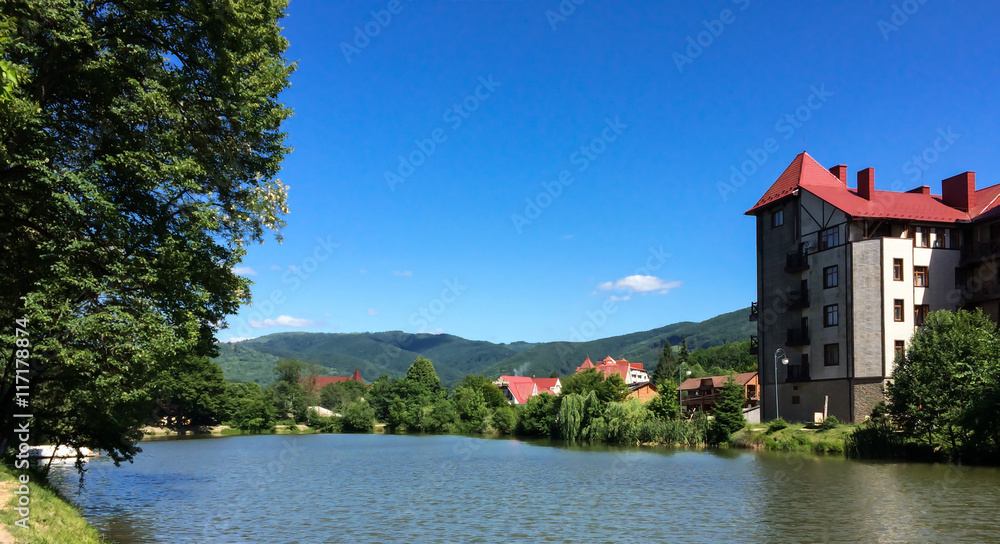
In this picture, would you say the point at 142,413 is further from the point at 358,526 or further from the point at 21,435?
the point at 358,526

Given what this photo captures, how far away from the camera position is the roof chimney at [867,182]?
54.9 meters

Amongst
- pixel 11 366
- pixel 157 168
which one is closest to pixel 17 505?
pixel 11 366

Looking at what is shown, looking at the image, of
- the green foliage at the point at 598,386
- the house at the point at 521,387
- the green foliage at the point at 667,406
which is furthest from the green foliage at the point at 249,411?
the green foliage at the point at 667,406

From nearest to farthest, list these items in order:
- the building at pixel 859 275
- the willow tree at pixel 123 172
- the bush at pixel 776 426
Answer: the willow tree at pixel 123 172
the building at pixel 859 275
the bush at pixel 776 426

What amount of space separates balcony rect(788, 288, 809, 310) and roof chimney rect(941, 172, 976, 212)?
44.3ft

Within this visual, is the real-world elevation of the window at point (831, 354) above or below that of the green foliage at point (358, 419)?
above

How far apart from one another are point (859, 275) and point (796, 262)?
22.7 feet

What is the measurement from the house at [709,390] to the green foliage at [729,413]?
21931 mm

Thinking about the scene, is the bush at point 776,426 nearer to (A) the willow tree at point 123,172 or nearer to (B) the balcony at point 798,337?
(B) the balcony at point 798,337

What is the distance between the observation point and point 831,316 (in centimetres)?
5391

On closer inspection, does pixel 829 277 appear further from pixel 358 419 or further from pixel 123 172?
pixel 358 419

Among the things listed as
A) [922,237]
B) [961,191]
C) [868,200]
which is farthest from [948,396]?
[961,191]

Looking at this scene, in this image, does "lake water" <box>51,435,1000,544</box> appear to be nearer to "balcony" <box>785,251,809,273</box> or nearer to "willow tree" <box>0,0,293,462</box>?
"willow tree" <box>0,0,293,462</box>

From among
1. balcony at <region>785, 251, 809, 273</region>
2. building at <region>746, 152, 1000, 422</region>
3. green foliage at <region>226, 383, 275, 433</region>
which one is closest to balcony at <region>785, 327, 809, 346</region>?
building at <region>746, 152, 1000, 422</region>
